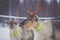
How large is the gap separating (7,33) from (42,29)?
1.20 ft

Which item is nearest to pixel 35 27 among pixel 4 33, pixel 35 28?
pixel 35 28

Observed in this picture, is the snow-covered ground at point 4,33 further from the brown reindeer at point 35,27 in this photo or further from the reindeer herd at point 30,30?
the brown reindeer at point 35,27

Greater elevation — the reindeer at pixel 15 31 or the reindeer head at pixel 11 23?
the reindeer head at pixel 11 23

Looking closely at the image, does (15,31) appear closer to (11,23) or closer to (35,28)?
(11,23)

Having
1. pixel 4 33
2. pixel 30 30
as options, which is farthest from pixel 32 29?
pixel 4 33

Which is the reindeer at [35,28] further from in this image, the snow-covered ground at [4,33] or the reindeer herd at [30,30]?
the snow-covered ground at [4,33]

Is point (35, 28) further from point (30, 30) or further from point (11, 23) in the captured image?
point (11, 23)

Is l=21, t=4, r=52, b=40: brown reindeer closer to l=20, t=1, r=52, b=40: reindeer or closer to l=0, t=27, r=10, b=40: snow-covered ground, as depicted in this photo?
l=20, t=1, r=52, b=40: reindeer

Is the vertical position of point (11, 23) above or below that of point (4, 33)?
above

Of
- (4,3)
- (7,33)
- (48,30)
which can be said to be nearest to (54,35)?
(48,30)

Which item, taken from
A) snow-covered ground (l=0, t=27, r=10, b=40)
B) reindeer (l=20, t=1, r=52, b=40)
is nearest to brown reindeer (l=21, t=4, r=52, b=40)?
reindeer (l=20, t=1, r=52, b=40)

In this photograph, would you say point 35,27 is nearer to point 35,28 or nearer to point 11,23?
point 35,28

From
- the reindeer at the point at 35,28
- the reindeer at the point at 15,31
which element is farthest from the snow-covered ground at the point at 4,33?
the reindeer at the point at 35,28

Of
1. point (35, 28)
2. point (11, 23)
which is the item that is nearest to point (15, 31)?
point (11, 23)
